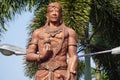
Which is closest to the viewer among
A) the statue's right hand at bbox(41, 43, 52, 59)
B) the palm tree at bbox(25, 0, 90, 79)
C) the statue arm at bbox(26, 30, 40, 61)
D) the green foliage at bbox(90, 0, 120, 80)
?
the statue's right hand at bbox(41, 43, 52, 59)

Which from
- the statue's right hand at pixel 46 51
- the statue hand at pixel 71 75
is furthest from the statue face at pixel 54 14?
the statue hand at pixel 71 75

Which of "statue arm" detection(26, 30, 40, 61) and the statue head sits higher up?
the statue head

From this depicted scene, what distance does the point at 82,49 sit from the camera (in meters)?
11.8

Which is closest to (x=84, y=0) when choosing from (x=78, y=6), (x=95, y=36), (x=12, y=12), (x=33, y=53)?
(x=78, y=6)

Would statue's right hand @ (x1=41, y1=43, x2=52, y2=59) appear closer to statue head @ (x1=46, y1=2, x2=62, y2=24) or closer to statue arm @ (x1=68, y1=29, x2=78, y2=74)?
statue arm @ (x1=68, y1=29, x2=78, y2=74)

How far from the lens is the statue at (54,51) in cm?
647

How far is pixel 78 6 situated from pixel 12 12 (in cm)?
190

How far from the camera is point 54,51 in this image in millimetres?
6566

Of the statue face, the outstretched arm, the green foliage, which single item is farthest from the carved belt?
the green foliage

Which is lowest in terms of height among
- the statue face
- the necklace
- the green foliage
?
the green foliage

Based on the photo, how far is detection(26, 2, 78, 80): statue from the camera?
21.2ft

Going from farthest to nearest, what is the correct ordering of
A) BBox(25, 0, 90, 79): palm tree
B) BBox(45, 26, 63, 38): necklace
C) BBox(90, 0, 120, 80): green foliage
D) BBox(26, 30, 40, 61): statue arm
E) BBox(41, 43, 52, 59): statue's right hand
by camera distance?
BBox(90, 0, 120, 80): green foliage, BBox(25, 0, 90, 79): palm tree, BBox(45, 26, 63, 38): necklace, BBox(26, 30, 40, 61): statue arm, BBox(41, 43, 52, 59): statue's right hand

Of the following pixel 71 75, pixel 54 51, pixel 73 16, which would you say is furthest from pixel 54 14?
pixel 73 16

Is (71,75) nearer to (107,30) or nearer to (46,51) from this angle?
(46,51)
